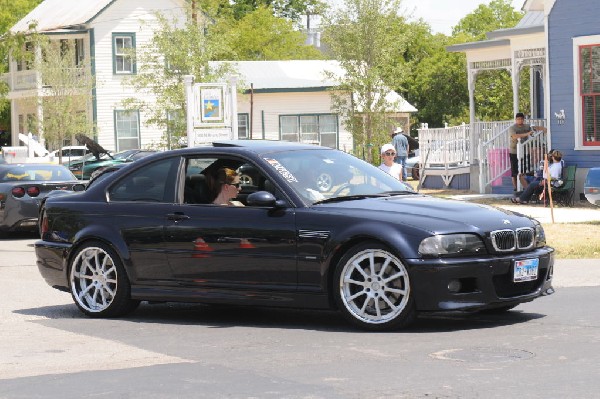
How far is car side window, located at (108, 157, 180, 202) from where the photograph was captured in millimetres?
11180

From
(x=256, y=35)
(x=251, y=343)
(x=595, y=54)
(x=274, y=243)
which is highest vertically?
(x=256, y=35)

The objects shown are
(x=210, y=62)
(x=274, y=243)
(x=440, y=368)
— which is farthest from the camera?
(x=210, y=62)

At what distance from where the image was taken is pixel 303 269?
33.2 feet

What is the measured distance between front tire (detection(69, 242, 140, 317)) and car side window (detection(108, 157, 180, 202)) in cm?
51

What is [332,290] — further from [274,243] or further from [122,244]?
[122,244]

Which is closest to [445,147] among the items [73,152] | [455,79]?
[73,152]

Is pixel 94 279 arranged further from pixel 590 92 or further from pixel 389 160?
pixel 590 92

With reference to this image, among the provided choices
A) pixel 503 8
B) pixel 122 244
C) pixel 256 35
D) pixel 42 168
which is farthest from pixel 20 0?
pixel 122 244

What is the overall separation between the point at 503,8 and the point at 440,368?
84.5 metres

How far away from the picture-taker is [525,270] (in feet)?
32.5

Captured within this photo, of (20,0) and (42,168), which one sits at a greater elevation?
(20,0)

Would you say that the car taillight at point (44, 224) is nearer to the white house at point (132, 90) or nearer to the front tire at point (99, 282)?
the front tire at point (99, 282)

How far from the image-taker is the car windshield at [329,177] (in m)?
10.5

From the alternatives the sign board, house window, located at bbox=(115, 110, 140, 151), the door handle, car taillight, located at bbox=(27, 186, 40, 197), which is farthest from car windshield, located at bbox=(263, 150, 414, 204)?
house window, located at bbox=(115, 110, 140, 151)
